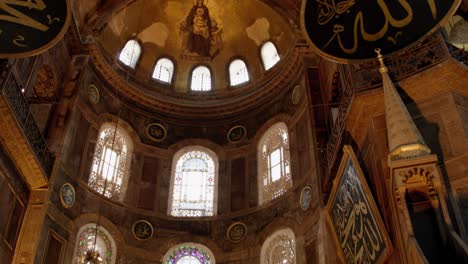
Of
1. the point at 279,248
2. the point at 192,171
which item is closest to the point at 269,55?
the point at 192,171

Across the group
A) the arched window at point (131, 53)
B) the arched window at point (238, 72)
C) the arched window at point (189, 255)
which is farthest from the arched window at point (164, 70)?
the arched window at point (189, 255)

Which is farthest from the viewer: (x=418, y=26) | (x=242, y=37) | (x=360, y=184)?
(x=242, y=37)

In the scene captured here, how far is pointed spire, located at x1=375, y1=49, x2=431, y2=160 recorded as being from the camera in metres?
7.27

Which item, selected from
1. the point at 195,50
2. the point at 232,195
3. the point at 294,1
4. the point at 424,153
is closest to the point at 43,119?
the point at 232,195

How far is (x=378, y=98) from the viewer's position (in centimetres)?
902

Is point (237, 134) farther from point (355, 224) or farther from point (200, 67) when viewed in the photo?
point (355, 224)

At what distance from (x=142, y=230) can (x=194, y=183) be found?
6.91 ft

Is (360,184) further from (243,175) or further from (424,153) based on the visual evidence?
(243,175)

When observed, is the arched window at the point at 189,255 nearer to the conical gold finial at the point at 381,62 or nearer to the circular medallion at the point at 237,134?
the circular medallion at the point at 237,134

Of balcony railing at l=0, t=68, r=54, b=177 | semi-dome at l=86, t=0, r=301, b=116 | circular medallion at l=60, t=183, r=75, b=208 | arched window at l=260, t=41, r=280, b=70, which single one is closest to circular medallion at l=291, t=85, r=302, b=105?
semi-dome at l=86, t=0, r=301, b=116

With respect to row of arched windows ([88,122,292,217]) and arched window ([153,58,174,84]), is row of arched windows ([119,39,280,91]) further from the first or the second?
row of arched windows ([88,122,292,217])

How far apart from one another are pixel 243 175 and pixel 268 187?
35.7 inches

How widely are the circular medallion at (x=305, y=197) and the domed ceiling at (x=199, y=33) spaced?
15.6ft

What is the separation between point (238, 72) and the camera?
16.9m
